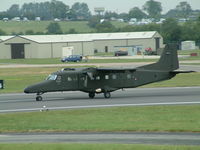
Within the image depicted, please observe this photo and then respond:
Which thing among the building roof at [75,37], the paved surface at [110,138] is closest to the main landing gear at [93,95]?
the paved surface at [110,138]

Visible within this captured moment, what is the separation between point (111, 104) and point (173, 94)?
7.39 metres

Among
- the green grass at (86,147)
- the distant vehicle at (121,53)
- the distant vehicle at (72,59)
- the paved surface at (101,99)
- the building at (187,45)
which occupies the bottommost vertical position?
the paved surface at (101,99)

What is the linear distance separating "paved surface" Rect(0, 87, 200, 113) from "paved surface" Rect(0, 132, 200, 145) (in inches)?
406

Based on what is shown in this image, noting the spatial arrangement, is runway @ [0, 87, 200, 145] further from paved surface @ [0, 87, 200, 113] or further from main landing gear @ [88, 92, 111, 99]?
main landing gear @ [88, 92, 111, 99]

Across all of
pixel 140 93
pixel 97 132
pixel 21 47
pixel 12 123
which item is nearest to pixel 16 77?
pixel 140 93

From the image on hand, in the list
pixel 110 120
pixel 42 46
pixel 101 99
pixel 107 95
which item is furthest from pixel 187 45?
pixel 110 120

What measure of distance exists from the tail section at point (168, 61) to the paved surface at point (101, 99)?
7.01 ft

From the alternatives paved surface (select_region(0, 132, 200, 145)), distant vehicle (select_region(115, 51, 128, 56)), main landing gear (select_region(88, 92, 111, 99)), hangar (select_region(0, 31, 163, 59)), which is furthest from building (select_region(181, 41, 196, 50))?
paved surface (select_region(0, 132, 200, 145))

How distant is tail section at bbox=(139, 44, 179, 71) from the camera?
45.5 m

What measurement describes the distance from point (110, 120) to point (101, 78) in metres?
12.3

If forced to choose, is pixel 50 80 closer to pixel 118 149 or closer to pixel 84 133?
pixel 84 133

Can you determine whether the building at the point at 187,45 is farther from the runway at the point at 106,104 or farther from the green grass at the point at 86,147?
the green grass at the point at 86,147

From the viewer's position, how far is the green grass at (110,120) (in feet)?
95.6

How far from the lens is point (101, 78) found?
4416 centimetres
